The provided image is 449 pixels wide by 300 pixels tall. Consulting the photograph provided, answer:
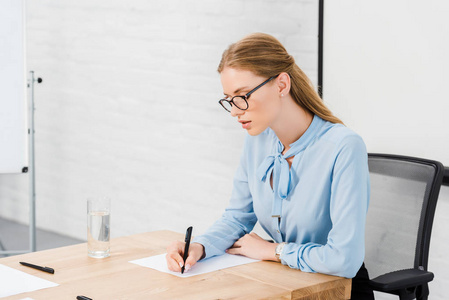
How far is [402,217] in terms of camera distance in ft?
5.84

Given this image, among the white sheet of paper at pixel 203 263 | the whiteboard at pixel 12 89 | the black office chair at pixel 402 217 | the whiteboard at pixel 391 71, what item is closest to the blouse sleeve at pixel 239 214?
the white sheet of paper at pixel 203 263

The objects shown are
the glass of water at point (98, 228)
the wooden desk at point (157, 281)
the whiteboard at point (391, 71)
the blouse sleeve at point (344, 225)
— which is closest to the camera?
the wooden desk at point (157, 281)

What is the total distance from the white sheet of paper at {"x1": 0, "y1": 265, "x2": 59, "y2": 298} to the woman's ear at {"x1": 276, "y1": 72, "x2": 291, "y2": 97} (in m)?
0.71

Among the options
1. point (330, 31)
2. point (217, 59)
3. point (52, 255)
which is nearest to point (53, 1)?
point (217, 59)

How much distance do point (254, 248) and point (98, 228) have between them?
15.1 inches

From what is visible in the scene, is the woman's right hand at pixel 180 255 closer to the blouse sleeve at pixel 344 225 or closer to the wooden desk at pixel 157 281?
the wooden desk at pixel 157 281

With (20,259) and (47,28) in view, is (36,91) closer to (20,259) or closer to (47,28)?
(47,28)

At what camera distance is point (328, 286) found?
144 centimetres

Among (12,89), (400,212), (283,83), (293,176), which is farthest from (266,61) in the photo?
(12,89)

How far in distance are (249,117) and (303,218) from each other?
287mm

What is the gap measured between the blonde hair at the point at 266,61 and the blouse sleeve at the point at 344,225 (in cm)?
18

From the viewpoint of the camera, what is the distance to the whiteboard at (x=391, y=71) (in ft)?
6.97

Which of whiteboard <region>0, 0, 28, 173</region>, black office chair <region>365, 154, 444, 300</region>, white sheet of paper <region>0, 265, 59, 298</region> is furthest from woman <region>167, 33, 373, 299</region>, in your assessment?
whiteboard <region>0, 0, 28, 173</region>

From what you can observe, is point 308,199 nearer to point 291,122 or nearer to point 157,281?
point 291,122
